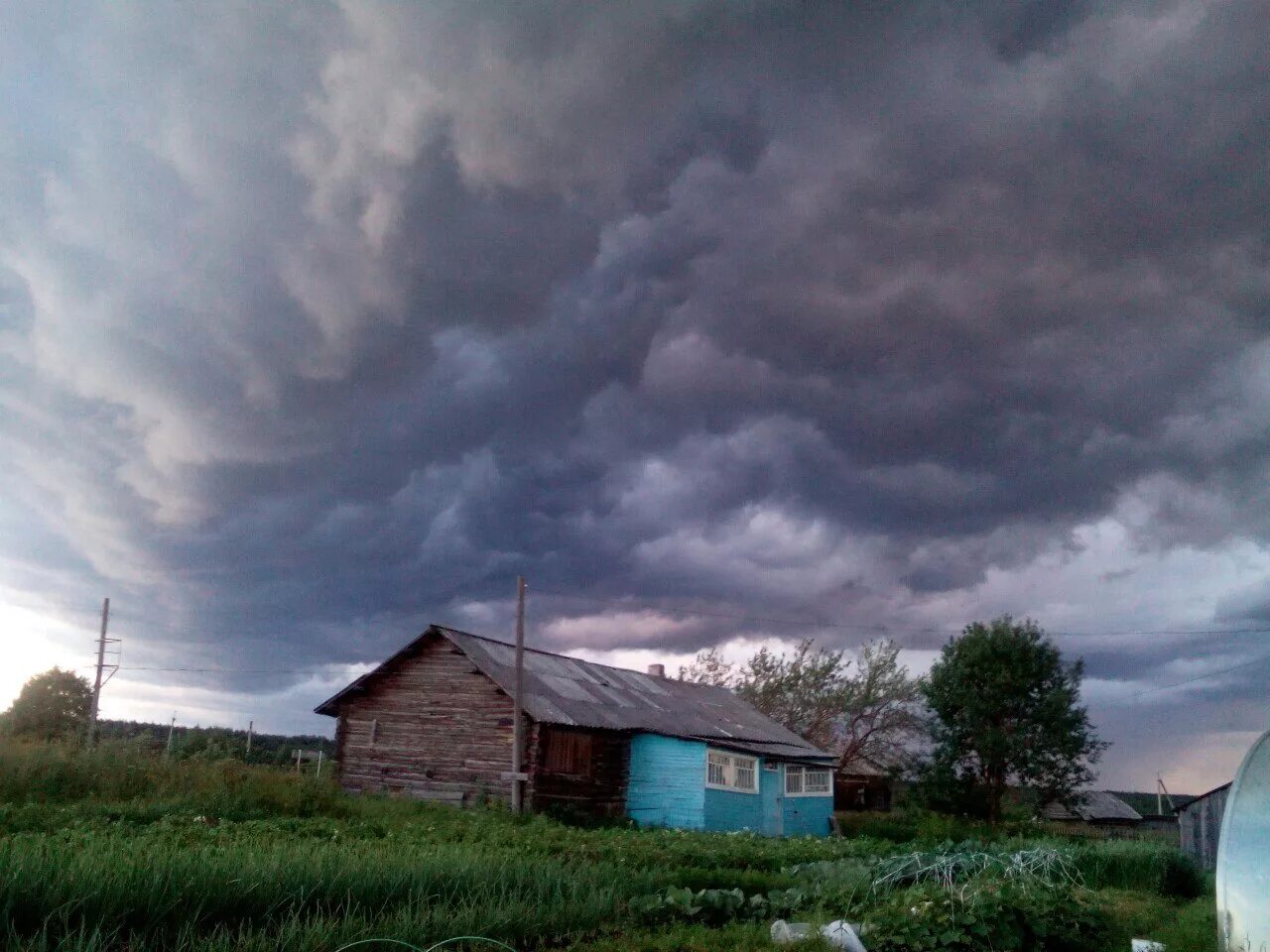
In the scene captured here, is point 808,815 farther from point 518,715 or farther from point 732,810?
point 518,715

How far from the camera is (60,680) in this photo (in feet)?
152

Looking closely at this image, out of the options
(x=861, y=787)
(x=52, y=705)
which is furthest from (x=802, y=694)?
(x=52, y=705)

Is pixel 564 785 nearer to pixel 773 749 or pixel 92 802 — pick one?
pixel 773 749

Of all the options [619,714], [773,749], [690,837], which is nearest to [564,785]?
[619,714]

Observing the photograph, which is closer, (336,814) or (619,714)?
(336,814)

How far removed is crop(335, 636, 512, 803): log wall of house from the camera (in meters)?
29.2

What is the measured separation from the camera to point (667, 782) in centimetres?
3148

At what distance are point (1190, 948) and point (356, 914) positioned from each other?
1045 cm

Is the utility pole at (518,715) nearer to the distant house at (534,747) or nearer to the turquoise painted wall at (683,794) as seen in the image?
the distant house at (534,747)

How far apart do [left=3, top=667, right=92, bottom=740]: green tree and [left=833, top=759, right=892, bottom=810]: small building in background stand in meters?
39.0

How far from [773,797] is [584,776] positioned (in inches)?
333

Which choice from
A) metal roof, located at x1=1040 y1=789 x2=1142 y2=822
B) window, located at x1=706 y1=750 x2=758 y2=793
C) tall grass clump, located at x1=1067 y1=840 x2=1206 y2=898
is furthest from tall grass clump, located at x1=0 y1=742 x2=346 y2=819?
metal roof, located at x1=1040 y1=789 x2=1142 y2=822

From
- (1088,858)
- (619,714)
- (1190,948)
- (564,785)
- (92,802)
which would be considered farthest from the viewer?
(619,714)

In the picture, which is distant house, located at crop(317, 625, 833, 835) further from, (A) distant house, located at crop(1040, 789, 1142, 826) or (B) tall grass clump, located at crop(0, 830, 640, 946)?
(A) distant house, located at crop(1040, 789, 1142, 826)
